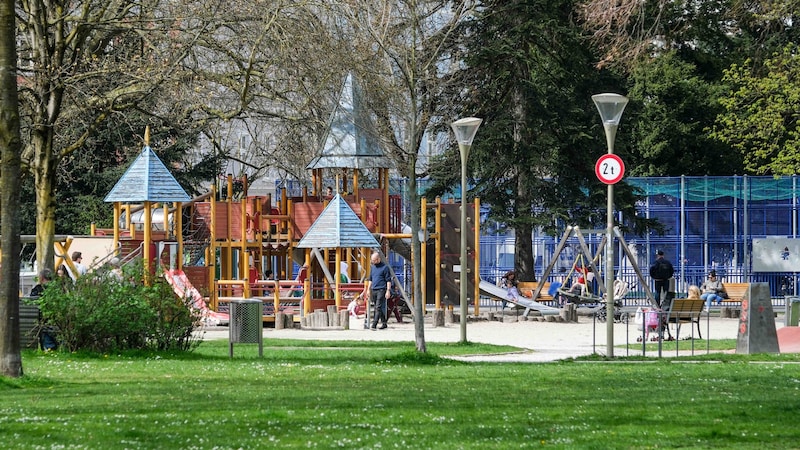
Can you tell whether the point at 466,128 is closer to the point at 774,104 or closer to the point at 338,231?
the point at 338,231

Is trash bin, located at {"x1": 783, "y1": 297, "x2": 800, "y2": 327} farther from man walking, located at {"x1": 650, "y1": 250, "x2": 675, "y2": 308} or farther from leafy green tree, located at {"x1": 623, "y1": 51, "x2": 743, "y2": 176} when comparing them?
leafy green tree, located at {"x1": 623, "y1": 51, "x2": 743, "y2": 176}

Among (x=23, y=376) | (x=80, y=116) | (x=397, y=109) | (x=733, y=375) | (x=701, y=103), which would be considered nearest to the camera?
(x=23, y=376)

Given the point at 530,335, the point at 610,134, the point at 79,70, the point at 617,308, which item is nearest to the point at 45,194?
the point at 79,70

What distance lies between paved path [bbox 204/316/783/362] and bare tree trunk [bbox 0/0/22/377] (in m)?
8.22

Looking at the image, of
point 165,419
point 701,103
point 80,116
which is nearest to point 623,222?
point 701,103

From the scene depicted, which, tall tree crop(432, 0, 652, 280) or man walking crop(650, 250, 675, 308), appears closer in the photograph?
man walking crop(650, 250, 675, 308)

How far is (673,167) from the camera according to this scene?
55625 millimetres

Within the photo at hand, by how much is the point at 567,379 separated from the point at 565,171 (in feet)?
95.1

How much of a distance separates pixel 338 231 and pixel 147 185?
16.0ft

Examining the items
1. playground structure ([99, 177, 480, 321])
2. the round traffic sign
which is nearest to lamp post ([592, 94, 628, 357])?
the round traffic sign

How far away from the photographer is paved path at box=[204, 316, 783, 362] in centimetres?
2364

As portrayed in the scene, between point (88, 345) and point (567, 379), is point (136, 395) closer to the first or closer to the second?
point (567, 379)

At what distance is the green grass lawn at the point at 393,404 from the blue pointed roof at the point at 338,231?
50.5 feet

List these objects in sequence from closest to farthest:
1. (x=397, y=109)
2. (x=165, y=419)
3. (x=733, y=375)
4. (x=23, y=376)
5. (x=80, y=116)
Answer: (x=165, y=419), (x=23, y=376), (x=733, y=375), (x=397, y=109), (x=80, y=116)
